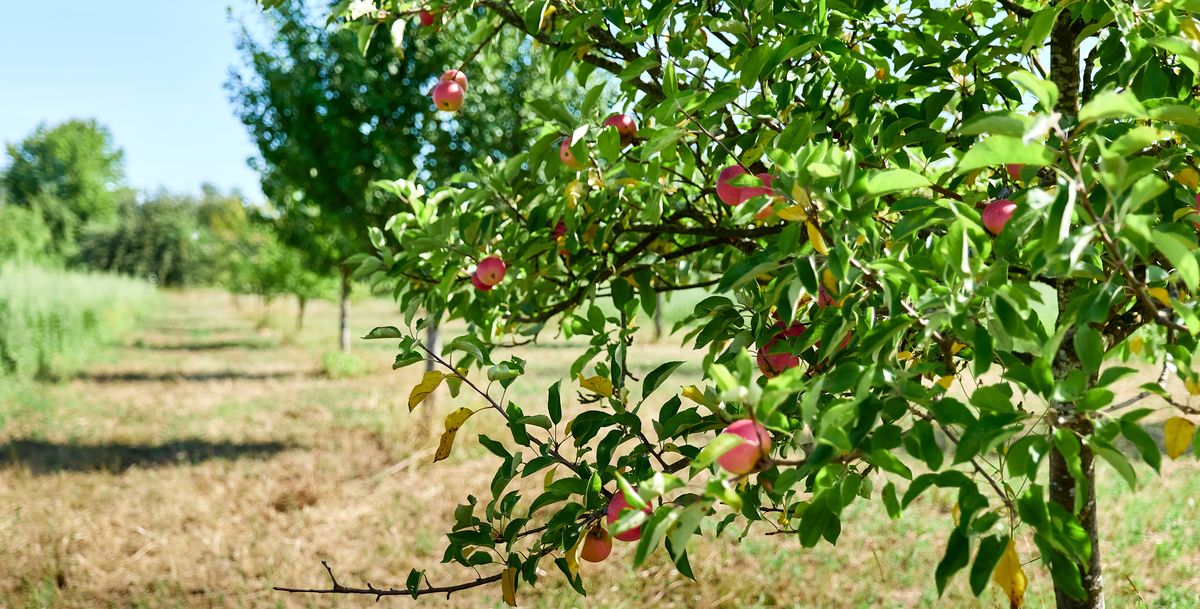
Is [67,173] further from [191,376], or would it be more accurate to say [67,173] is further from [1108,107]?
[1108,107]

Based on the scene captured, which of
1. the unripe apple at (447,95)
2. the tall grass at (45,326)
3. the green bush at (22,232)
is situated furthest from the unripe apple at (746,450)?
the green bush at (22,232)

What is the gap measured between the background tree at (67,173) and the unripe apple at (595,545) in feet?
194

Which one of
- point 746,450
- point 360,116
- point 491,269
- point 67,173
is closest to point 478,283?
point 491,269

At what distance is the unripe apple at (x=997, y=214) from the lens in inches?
48.2

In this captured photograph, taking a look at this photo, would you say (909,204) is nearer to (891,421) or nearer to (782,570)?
(891,421)

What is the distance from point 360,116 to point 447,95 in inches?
195

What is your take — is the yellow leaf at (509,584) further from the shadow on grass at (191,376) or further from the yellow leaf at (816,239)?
the shadow on grass at (191,376)

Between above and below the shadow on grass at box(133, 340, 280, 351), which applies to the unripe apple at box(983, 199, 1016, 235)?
above

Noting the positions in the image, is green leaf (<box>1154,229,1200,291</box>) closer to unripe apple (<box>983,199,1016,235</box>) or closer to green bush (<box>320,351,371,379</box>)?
unripe apple (<box>983,199,1016,235</box>)

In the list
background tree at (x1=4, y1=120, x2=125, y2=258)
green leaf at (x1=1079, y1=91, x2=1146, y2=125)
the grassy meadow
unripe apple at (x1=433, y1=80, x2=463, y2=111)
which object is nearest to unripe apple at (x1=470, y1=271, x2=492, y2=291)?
unripe apple at (x1=433, y1=80, x2=463, y2=111)

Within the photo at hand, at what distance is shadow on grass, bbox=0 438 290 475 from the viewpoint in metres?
6.01

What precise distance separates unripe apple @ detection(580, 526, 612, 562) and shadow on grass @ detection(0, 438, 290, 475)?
223 inches

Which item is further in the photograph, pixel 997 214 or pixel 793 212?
pixel 997 214

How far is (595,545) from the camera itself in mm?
1516
